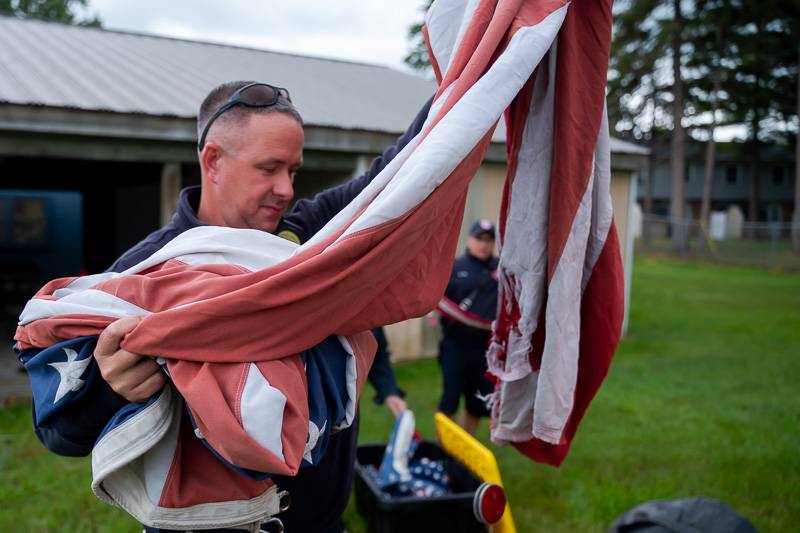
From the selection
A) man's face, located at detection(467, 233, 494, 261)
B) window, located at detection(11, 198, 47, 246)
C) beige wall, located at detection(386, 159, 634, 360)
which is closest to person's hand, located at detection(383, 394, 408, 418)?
man's face, located at detection(467, 233, 494, 261)

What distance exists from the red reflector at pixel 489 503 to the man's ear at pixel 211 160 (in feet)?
6.62

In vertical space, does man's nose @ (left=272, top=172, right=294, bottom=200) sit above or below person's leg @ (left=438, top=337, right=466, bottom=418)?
above

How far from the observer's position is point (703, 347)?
1005 centimetres

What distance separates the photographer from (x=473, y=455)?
3520 mm

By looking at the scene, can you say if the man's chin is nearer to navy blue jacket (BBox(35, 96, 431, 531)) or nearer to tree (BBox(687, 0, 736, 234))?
navy blue jacket (BBox(35, 96, 431, 531))

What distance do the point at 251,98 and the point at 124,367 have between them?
2.31ft

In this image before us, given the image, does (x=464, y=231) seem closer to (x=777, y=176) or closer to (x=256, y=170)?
(x=256, y=170)

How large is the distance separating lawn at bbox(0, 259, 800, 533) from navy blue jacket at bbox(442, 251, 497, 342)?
1014 mm

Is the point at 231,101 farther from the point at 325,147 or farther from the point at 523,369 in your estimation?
the point at 325,147

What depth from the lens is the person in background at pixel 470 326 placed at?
5.12m

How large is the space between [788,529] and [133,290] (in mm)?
4325

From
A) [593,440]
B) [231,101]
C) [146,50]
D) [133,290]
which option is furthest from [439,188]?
[146,50]

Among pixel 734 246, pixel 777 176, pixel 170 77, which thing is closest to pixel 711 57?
pixel 734 246

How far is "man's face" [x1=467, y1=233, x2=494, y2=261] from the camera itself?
533cm
